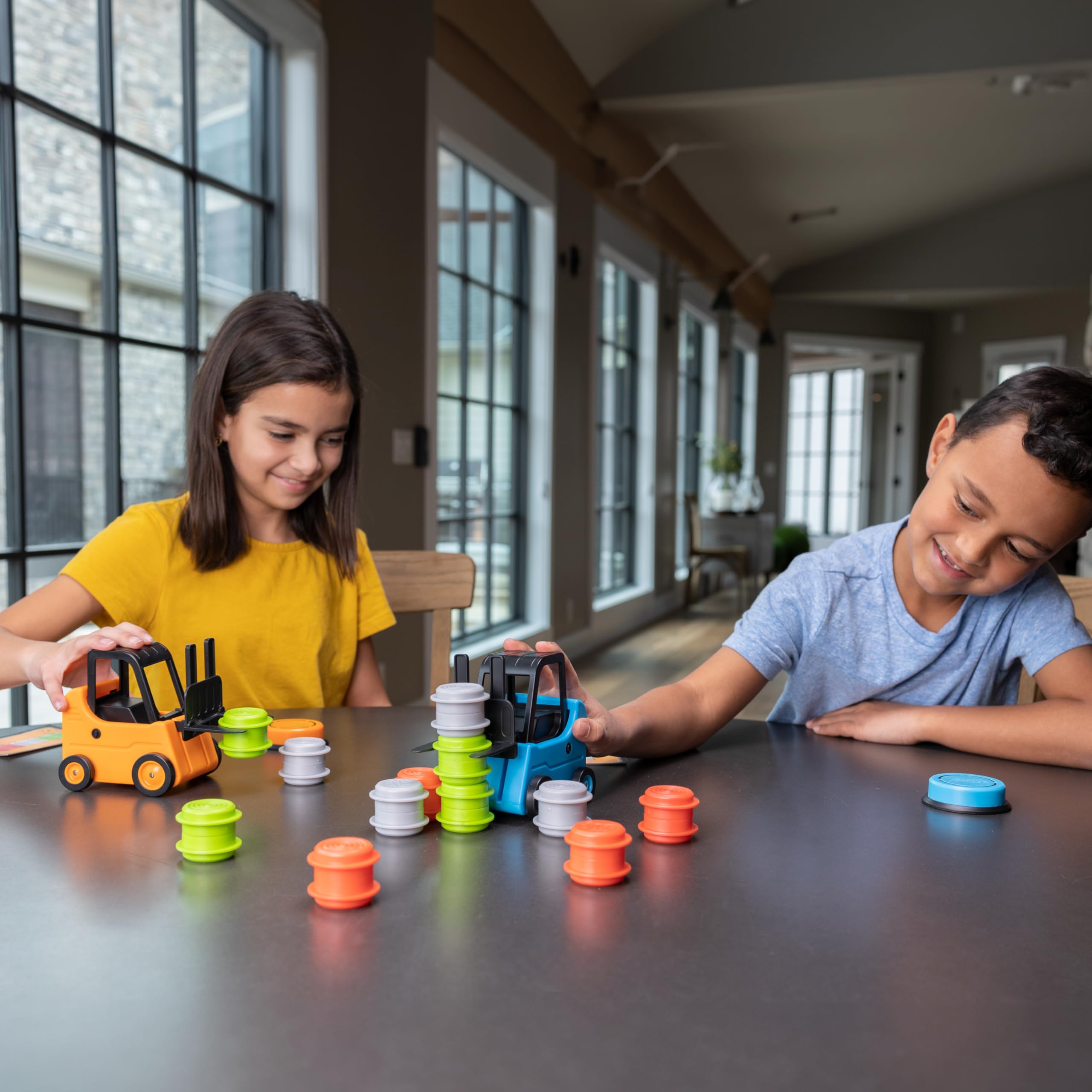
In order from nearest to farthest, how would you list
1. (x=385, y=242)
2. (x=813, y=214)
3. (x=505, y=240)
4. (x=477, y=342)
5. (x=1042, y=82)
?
1. (x=385, y=242)
2. (x=477, y=342)
3. (x=505, y=240)
4. (x=1042, y=82)
5. (x=813, y=214)

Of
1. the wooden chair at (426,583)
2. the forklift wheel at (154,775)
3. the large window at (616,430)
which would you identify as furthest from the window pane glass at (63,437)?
the large window at (616,430)

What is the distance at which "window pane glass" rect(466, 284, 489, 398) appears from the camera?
411 centimetres

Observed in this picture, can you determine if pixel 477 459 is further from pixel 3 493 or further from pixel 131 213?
pixel 3 493

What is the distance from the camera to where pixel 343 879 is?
2.04 feet

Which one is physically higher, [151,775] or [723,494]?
[723,494]

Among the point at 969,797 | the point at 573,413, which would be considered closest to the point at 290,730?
the point at 969,797

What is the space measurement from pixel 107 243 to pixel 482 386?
2223mm

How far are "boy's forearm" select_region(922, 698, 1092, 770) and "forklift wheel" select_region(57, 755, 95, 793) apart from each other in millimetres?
845

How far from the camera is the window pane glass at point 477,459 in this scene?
163 inches

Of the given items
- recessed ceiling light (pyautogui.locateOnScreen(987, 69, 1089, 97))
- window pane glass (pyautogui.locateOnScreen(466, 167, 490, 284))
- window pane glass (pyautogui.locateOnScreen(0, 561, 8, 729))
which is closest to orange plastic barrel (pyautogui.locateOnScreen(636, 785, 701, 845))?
window pane glass (pyautogui.locateOnScreen(0, 561, 8, 729))

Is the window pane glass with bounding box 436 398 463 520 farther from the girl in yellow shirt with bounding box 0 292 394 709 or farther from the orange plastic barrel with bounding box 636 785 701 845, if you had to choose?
the orange plastic barrel with bounding box 636 785 701 845

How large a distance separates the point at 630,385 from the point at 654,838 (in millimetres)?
5816

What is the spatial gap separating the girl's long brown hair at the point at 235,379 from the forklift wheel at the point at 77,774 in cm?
49

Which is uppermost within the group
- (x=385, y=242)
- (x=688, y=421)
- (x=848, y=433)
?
(x=385, y=242)
